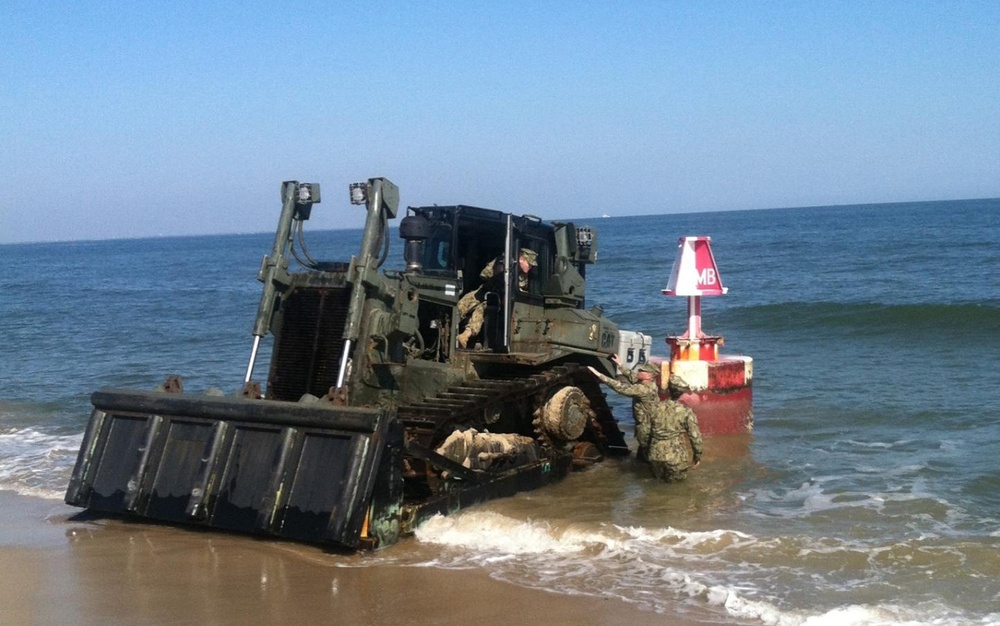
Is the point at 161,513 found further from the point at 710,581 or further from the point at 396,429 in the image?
the point at 710,581

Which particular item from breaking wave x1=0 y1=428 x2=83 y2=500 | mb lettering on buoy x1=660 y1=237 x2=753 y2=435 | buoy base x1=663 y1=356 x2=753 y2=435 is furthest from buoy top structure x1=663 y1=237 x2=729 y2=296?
breaking wave x1=0 y1=428 x2=83 y2=500

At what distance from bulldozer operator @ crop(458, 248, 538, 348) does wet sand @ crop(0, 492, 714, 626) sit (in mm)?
3081

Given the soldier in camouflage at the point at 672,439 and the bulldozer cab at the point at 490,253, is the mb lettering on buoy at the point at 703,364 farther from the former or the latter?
the bulldozer cab at the point at 490,253

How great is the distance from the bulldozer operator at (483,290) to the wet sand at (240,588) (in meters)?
3.08

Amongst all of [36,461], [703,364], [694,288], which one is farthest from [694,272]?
[36,461]

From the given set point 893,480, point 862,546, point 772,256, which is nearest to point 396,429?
point 862,546

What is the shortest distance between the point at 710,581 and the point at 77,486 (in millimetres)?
4825

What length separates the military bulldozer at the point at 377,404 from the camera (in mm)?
7824

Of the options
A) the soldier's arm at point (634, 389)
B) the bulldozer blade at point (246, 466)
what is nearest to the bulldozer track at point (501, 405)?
the soldier's arm at point (634, 389)

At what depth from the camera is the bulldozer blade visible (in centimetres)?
765

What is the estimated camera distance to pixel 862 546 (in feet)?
27.2

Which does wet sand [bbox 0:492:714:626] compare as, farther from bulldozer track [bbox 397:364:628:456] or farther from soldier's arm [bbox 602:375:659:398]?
soldier's arm [bbox 602:375:659:398]

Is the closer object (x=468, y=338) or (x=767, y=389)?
(x=468, y=338)

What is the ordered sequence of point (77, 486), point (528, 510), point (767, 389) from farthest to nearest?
point (767, 389) → point (528, 510) → point (77, 486)
